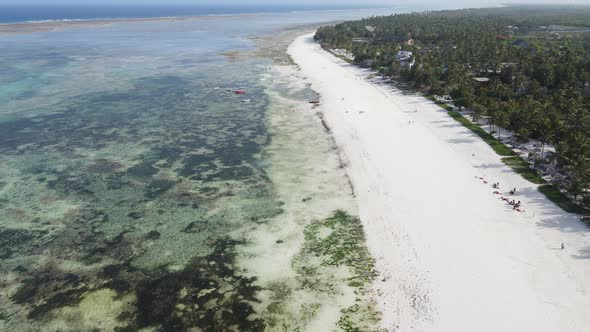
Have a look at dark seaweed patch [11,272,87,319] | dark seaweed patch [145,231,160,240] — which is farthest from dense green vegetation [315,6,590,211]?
dark seaweed patch [11,272,87,319]

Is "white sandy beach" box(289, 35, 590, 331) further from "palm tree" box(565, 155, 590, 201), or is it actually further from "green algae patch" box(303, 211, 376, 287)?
"palm tree" box(565, 155, 590, 201)

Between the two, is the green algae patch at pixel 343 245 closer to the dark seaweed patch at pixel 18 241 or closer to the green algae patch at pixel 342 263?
the green algae patch at pixel 342 263

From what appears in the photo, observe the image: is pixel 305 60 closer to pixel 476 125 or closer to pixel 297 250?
pixel 476 125

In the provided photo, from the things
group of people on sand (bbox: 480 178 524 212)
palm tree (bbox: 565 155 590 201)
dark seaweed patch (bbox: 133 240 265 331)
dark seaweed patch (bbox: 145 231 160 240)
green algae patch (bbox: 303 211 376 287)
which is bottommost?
dark seaweed patch (bbox: 133 240 265 331)

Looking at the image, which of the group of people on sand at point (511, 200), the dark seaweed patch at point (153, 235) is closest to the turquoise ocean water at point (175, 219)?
the dark seaweed patch at point (153, 235)

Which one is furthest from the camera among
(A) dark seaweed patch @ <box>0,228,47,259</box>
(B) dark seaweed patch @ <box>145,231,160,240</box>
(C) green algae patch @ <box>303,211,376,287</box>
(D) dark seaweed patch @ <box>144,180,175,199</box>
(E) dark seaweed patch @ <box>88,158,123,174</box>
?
(E) dark seaweed patch @ <box>88,158,123,174</box>

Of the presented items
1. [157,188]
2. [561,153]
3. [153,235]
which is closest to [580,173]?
[561,153]

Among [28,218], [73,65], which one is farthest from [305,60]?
[28,218]

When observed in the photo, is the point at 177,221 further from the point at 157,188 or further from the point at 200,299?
the point at 200,299
